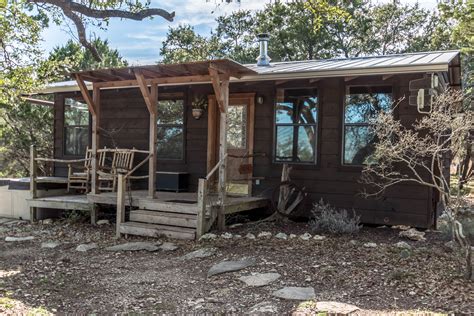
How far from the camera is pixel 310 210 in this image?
24.1ft

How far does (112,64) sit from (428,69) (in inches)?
629

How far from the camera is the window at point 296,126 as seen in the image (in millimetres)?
7367

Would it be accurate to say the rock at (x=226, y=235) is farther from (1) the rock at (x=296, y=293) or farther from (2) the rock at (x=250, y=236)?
(1) the rock at (x=296, y=293)

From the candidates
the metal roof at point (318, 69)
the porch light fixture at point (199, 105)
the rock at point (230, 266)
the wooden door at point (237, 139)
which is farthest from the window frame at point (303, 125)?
the rock at point (230, 266)

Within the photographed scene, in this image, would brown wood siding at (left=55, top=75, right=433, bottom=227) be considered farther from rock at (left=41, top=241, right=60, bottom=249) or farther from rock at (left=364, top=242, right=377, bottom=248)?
rock at (left=41, top=241, right=60, bottom=249)

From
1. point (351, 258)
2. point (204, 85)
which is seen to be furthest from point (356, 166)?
point (204, 85)

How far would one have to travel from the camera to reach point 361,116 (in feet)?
23.0

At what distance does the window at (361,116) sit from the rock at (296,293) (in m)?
3.51

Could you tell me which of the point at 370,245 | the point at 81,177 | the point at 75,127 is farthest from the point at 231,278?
the point at 75,127

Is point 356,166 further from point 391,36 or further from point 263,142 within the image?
point 391,36

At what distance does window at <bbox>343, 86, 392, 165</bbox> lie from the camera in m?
6.88

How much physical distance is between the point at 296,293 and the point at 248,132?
4.35 m

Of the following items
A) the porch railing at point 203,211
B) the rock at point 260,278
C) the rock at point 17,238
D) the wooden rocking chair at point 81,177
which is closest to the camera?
the rock at point 260,278

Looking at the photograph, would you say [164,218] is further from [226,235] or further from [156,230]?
[226,235]
